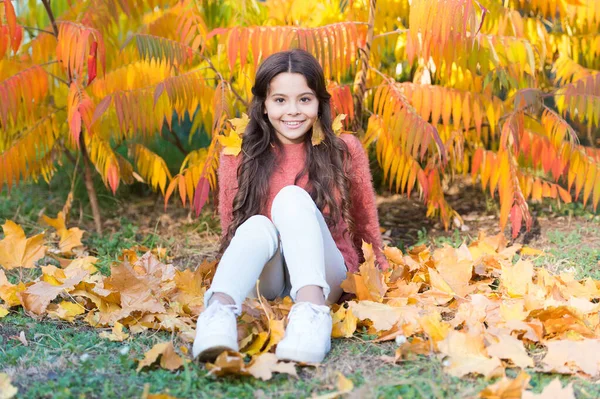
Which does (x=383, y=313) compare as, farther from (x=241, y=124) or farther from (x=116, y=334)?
(x=241, y=124)

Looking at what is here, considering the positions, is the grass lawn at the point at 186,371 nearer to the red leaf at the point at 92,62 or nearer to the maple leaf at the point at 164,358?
the maple leaf at the point at 164,358

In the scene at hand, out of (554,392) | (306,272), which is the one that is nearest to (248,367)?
(306,272)

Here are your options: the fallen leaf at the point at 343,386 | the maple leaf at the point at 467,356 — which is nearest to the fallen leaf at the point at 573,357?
the maple leaf at the point at 467,356

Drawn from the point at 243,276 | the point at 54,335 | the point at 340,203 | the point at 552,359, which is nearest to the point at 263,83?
the point at 340,203

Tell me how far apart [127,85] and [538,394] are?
2312mm

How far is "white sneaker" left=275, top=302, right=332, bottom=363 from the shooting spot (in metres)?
1.97

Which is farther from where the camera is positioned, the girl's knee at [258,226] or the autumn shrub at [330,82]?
the autumn shrub at [330,82]

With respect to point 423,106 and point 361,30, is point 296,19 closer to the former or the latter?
point 361,30

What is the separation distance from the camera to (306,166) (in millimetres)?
2723

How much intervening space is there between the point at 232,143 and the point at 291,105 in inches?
13.6

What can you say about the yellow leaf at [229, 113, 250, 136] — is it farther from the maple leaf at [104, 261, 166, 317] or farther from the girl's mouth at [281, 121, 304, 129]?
the maple leaf at [104, 261, 166, 317]

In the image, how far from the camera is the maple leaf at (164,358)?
6.39ft

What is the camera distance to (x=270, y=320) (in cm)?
212

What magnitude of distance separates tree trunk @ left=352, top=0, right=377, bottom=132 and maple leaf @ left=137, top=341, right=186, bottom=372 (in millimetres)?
1760
